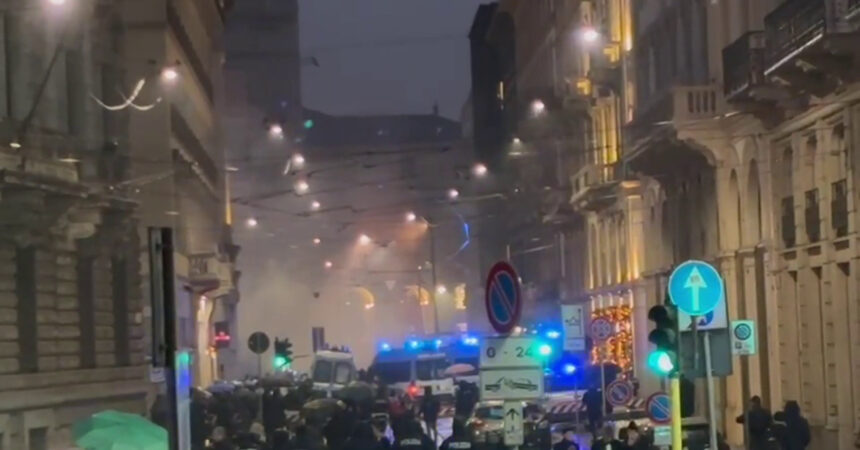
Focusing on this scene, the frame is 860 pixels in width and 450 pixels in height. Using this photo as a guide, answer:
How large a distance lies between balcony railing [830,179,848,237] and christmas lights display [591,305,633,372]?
65.3 ft

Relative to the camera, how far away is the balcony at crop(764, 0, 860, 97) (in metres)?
26.0

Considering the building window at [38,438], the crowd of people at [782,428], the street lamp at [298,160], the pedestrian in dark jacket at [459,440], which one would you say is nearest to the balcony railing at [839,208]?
the crowd of people at [782,428]

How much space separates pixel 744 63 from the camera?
32406 mm

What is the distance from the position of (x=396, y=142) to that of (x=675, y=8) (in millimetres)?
71516

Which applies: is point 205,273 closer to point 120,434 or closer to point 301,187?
point 301,187

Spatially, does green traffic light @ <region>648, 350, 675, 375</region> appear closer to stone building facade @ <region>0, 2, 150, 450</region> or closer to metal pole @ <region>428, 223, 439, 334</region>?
stone building facade @ <region>0, 2, 150, 450</region>

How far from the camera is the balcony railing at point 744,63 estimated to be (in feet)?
103

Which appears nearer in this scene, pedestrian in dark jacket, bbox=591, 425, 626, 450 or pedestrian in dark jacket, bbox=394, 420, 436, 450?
pedestrian in dark jacket, bbox=591, 425, 626, 450

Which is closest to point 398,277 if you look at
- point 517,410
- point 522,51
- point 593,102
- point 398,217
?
point 398,217

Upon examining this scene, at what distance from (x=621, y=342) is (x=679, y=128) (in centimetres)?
1618

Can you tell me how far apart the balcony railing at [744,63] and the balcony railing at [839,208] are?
3182 millimetres

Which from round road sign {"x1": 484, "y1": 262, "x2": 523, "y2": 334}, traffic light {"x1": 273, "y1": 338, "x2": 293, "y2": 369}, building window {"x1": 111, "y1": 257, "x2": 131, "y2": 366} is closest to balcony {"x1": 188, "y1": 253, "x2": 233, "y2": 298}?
traffic light {"x1": 273, "y1": 338, "x2": 293, "y2": 369}

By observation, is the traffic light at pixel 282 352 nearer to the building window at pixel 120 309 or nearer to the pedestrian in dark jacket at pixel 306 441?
the building window at pixel 120 309

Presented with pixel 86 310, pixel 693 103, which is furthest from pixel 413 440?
pixel 693 103
